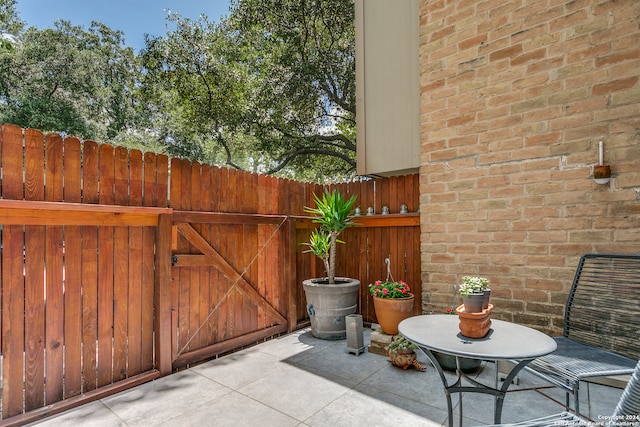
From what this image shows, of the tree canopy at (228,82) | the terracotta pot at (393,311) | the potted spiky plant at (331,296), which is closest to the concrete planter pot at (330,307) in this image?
the potted spiky plant at (331,296)

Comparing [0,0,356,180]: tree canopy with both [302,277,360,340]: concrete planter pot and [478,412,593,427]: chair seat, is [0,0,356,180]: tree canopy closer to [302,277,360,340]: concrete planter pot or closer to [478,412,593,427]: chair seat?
[302,277,360,340]: concrete planter pot

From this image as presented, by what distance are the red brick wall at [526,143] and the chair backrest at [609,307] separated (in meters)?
0.33

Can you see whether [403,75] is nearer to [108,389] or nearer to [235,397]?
[235,397]

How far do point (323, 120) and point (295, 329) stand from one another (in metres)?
6.05

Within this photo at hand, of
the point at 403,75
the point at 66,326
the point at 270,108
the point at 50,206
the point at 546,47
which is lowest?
the point at 66,326

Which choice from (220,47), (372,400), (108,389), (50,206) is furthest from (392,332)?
(220,47)

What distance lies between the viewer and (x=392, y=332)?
3.20 m

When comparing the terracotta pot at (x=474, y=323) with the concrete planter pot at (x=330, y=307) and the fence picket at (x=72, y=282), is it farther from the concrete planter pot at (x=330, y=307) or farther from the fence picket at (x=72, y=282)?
the fence picket at (x=72, y=282)

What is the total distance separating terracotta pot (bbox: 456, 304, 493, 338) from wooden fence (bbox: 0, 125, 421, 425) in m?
2.14

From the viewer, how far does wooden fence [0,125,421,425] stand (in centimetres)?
210

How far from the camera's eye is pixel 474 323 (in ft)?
5.27

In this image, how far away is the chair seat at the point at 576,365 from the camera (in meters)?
1.56

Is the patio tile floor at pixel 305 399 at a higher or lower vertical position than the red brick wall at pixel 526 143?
lower

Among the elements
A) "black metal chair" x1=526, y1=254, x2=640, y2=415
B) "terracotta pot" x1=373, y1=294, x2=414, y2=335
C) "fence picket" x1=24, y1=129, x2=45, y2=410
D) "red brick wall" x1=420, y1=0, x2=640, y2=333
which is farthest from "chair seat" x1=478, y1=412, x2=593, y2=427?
"fence picket" x1=24, y1=129, x2=45, y2=410
